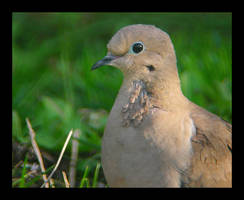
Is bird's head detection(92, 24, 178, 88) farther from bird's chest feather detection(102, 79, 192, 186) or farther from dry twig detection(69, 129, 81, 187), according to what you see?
dry twig detection(69, 129, 81, 187)

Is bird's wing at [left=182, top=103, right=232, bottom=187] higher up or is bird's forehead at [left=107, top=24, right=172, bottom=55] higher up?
bird's forehead at [left=107, top=24, right=172, bottom=55]

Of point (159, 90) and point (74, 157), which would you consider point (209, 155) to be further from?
point (74, 157)

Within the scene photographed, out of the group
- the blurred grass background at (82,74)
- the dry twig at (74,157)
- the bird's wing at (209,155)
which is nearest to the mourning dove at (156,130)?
the bird's wing at (209,155)

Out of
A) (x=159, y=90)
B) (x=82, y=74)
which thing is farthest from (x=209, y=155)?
(x=82, y=74)

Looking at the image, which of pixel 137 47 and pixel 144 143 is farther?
pixel 137 47

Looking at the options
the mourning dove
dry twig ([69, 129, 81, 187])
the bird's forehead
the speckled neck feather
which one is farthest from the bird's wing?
dry twig ([69, 129, 81, 187])

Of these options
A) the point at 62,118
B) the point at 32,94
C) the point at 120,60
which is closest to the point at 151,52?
the point at 120,60
